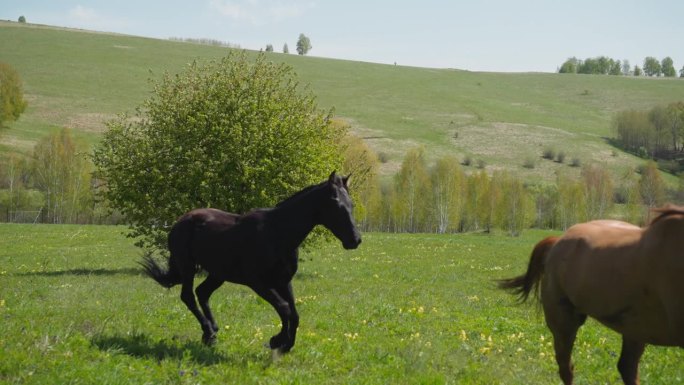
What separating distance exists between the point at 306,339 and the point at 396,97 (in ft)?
471

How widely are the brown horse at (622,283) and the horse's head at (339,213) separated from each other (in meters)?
2.67

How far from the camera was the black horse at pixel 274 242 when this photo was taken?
928 centimetres

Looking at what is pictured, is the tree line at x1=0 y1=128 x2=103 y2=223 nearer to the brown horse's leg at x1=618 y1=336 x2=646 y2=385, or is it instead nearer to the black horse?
the black horse

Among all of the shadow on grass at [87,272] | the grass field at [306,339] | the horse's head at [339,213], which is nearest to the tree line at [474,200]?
the shadow on grass at [87,272]

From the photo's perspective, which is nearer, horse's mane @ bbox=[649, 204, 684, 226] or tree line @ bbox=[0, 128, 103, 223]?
horse's mane @ bbox=[649, 204, 684, 226]

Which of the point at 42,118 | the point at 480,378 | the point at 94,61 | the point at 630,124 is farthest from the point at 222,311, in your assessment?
the point at 94,61

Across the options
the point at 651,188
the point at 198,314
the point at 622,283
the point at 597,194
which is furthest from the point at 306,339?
the point at 651,188

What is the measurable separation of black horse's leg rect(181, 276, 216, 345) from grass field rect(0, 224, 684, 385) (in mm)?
176

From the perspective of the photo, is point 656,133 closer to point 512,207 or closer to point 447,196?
point 512,207

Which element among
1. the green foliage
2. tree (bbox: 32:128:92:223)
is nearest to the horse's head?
tree (bbox: 32:128:92:223)

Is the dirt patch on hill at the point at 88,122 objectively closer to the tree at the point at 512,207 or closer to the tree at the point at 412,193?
the tree at the point at 412,193

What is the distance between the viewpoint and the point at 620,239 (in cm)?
695

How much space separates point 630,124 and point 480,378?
5087 inches

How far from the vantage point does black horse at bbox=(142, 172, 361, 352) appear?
30.5ft
